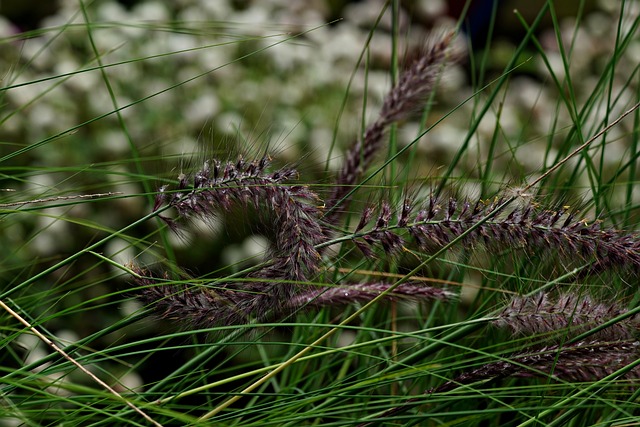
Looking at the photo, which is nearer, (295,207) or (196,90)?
(295,207)

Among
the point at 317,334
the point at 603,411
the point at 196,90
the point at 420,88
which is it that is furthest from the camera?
the point at 196,90

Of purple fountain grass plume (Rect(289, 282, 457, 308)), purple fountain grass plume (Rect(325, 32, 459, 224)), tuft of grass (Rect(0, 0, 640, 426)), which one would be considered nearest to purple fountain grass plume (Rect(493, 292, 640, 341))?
tuft of grass (Rect(0, 0, 640, 426))

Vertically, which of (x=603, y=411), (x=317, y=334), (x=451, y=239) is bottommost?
(x=603, y=411)

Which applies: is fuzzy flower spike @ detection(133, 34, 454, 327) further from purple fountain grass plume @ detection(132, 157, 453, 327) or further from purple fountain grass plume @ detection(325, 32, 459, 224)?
purple fountain grass plume @ detection(325, 32, 459, 224)

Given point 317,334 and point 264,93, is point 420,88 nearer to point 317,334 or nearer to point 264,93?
point 317,334

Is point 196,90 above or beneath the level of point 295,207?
beneath

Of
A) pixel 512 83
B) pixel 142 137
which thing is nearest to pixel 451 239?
pixel 142 137

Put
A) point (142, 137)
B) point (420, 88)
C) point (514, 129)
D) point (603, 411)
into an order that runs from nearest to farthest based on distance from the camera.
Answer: point (603, 411)
point (420, 88)
point (142, 137)
point (514, 129)
